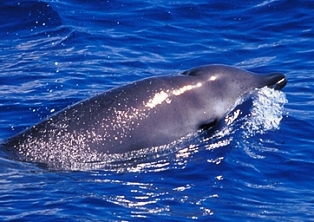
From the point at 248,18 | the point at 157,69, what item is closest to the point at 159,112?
the point at 157,69

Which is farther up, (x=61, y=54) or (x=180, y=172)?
(x=61, y=54)

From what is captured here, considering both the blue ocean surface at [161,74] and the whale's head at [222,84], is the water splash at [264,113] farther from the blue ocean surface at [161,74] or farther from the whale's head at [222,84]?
the whale's head at [222,84]

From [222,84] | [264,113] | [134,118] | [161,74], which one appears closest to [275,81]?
[264,113]

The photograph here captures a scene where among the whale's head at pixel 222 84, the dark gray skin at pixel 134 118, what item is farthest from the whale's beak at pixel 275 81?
the dark gray skin at pixel 134 118

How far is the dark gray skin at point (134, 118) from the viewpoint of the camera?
41.3ft

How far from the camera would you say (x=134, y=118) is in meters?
13.1

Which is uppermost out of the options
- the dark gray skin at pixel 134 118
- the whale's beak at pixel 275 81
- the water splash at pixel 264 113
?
the whale's beak at pixel 275 81

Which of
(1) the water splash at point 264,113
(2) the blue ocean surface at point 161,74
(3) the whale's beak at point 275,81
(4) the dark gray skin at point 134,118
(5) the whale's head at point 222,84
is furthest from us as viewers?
(3) the whale's beak at point 275,81

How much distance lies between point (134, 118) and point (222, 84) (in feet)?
5.83

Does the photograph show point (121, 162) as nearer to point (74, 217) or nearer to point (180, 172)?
point (180, 172)

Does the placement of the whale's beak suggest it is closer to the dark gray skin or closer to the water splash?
the water splash

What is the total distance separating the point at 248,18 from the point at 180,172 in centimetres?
969

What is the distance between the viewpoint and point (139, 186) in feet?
38.6

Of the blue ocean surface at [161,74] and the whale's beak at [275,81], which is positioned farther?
the whale's beak at [275,81]
